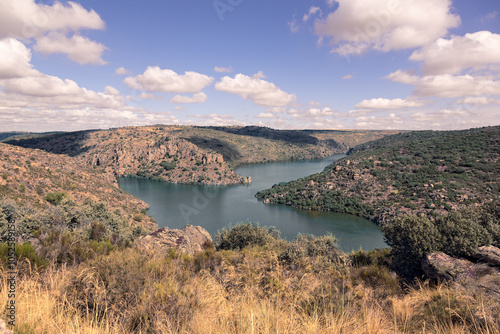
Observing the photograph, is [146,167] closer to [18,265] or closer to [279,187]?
[279,187]

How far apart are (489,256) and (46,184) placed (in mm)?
52340

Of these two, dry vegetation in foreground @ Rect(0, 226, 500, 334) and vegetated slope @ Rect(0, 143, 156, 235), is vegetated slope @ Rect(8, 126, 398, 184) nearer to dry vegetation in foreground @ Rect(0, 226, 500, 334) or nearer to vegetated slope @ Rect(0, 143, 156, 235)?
vegetated slope @ Rect(0, 143, 156, 235)

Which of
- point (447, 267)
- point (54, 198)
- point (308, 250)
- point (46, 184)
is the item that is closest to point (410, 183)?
point (308, 250)

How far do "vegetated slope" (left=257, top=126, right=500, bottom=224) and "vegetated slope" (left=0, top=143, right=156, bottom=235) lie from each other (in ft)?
163

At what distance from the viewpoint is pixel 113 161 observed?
13250cm

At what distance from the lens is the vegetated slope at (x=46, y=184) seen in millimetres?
32125

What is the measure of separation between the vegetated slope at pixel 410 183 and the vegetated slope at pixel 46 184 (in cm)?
4975

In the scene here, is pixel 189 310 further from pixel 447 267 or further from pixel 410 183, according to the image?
pixel 410 183

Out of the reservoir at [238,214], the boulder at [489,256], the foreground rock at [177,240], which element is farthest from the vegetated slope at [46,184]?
the boulder at [489,256]

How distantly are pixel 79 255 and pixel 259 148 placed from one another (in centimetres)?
19428

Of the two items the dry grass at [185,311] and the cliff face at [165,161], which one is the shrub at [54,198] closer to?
the dry grass at [185,311]

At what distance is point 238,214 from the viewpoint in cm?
6919

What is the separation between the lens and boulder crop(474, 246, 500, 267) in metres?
9.78

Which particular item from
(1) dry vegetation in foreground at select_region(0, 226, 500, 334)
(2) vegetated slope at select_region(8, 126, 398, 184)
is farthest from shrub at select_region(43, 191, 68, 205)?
(2) vegetated slope at select_region(8, 126, 398, 184)
